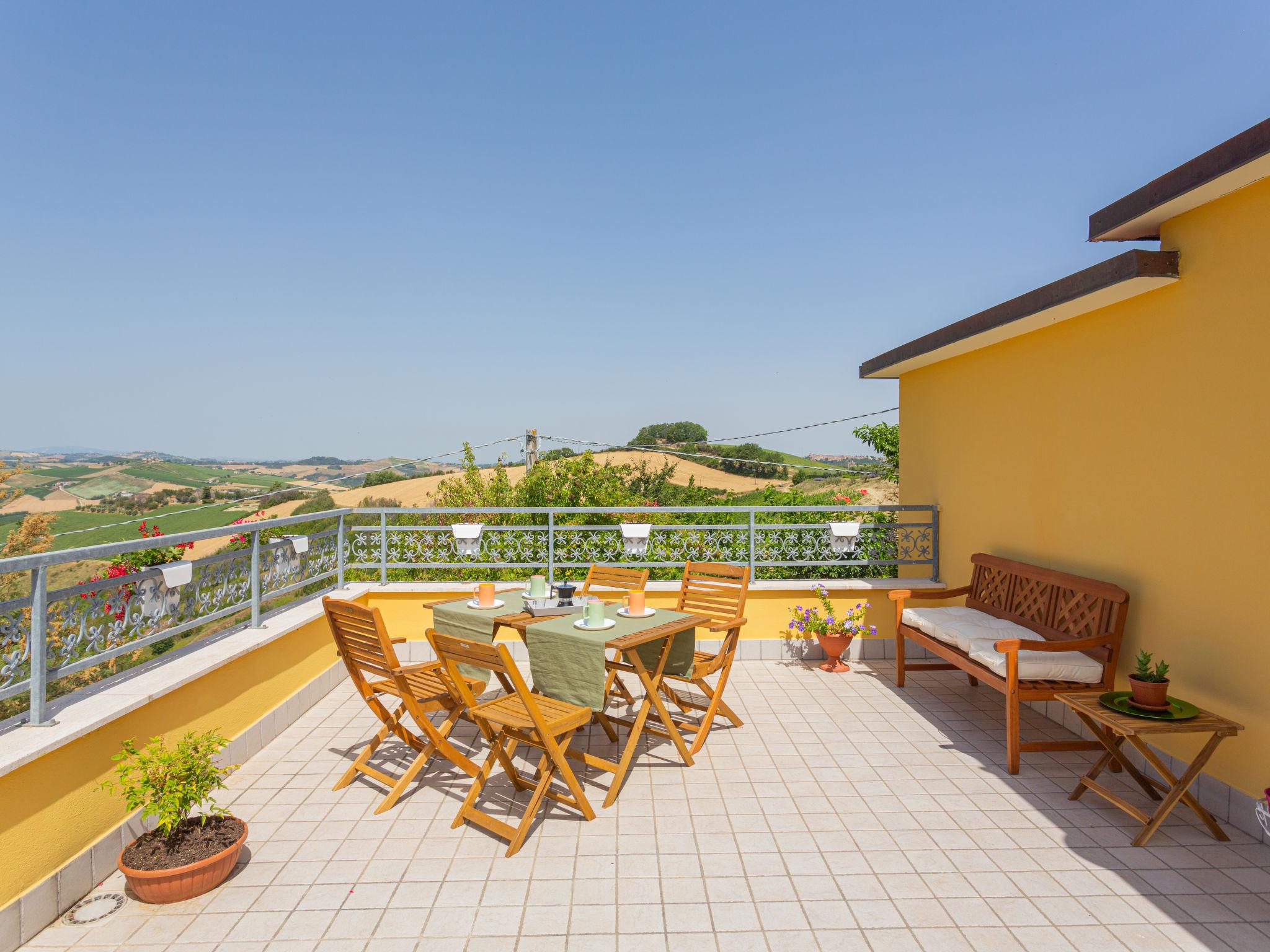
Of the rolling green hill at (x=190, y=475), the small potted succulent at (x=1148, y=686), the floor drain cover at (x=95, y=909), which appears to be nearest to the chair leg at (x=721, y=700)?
the small potted succulent at (x=1148, y=686)

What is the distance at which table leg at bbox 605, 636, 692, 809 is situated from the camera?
11.5ft

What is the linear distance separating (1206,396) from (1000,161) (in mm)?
7652

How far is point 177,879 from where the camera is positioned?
2643 mm

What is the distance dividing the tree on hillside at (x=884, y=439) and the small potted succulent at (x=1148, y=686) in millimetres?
8584

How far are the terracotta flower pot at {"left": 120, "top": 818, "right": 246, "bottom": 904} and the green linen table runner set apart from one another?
1.59 m

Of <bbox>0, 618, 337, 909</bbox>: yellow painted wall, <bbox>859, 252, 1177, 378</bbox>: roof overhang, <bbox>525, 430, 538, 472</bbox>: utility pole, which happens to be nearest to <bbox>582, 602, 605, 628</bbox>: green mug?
<bbox>0, 618, 337, 909</bbox>: yellow painted wall

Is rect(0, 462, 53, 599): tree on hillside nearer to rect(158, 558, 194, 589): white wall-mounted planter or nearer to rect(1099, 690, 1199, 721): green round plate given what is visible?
rect(158, 558, 194, 589): white wall-mounted planter

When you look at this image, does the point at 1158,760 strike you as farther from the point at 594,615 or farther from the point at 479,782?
the point at 479,782

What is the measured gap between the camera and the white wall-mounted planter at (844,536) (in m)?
6.41

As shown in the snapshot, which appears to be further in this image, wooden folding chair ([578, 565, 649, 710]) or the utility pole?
the utility pole

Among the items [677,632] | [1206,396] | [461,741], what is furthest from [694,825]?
[1206,396]

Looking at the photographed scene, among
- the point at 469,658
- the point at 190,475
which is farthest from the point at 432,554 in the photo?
the point at 190,475

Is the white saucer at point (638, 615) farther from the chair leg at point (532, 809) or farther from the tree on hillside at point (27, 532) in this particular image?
the tree on hillside at point (27, 532)

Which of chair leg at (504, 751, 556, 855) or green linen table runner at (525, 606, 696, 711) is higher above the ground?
green linen table runner at (525, 606, 696, 711)
